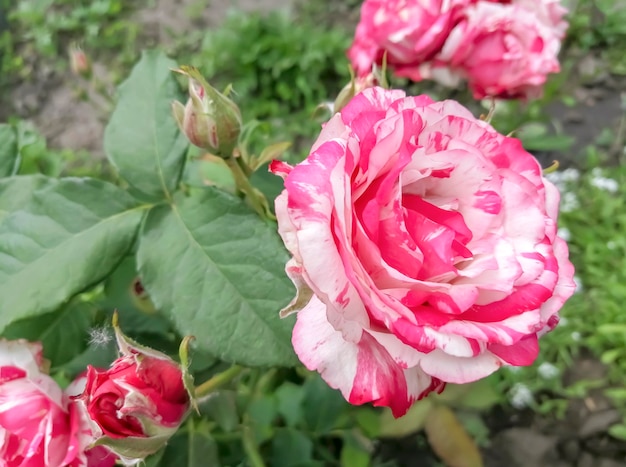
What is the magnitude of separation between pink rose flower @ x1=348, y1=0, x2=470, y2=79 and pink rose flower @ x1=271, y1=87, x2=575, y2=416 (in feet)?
1.11

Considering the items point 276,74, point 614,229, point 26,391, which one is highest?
point 26,391

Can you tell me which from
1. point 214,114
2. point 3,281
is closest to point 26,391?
point 3,281

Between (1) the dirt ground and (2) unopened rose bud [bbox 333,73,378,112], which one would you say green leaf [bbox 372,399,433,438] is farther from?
(2) unopened rose bud [bbox 333,73,378,112]

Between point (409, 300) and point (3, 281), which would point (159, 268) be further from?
point (409, 300)

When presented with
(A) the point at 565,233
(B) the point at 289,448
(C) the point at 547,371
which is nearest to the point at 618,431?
(C) the point at 547,371

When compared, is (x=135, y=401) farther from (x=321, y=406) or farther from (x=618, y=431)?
(x=618, y=431)

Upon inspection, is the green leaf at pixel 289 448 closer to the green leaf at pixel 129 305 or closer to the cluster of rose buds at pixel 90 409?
the green leaf at pixel 129 305

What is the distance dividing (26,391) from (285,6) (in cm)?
159

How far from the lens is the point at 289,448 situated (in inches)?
34.2

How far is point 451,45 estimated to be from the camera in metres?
0.75

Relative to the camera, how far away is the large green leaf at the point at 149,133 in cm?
55

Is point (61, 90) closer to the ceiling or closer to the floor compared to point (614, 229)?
closer to the ceiling

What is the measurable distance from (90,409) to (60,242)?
0.16 metres

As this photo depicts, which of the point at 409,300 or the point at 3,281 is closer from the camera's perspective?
the point at 409,300
